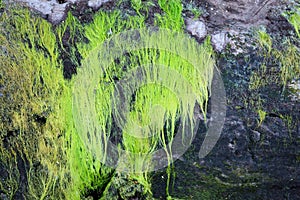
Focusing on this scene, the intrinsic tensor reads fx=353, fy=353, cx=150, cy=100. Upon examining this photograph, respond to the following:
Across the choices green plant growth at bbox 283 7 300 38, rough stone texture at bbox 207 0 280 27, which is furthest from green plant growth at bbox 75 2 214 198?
green plant growth at bbox 283 7 300 38

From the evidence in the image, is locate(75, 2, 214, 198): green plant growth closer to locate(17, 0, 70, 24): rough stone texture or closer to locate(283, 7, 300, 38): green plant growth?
locate(17, 0, 70, 24): rough stone texture

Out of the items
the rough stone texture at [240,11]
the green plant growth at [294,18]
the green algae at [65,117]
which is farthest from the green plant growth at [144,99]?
the green plant growth at [294,18]

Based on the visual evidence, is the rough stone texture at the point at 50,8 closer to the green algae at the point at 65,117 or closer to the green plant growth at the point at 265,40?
the green algae at the point at 65,117

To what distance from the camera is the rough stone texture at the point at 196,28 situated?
1.75 meters

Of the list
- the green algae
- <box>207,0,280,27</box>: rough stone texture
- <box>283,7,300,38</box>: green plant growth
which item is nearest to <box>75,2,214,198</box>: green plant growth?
the green algae

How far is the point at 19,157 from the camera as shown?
173 cm

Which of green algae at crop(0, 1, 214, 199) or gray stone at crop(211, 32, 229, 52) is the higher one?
gray stone at crop(211, 32, 229, 52)

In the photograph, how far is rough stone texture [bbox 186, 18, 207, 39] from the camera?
175 centimetres

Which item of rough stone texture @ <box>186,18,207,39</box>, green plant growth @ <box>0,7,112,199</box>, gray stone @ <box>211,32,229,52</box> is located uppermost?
rough stone texture @ <box>186,18,207,39</box>

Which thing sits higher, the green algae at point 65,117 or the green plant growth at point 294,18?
the green plant growth at point 294,18

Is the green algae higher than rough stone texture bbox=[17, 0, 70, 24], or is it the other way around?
rough stone texture bbox=[17, 0, 70, 24]

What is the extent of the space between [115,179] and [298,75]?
103 cm

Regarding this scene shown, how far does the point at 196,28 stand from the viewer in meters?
1.76

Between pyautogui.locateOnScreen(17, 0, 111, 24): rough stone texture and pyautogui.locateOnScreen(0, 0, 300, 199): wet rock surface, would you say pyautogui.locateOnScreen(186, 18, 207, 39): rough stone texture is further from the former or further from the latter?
pyautogui.locateOnScreen(17, 0, 111, 24): rough stone texture
